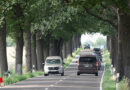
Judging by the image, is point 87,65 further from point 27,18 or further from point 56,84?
point 56,84

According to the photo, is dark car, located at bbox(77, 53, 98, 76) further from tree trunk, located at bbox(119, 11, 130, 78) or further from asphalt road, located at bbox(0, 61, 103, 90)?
tree trunk, located at bbox(119, 11, 130, 78)

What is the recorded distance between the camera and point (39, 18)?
5081cm

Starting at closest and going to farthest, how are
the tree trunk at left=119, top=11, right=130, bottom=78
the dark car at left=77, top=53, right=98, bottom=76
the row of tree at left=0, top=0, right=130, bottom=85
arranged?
the tree trunk at left=119, top=11, right=130, bottom=78 < the row of tree at left=0, top=0, right=130, bottom=85 < the dark car at left=77, top=53, right=98, bottom=76

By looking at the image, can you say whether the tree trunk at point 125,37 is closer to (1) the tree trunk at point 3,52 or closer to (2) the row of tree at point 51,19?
(2) the row of tree at point 51,19

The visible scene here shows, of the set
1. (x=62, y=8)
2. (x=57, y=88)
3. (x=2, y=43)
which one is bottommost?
(x=57, y=88)

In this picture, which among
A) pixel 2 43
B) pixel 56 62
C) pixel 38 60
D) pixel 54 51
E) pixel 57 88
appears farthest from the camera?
pixel 54 51

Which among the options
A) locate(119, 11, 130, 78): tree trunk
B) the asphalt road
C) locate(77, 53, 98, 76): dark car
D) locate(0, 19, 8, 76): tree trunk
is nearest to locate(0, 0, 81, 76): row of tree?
locate(0, 19, 8, 76): tree trunk

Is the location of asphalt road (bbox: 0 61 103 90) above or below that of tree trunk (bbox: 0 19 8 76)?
below

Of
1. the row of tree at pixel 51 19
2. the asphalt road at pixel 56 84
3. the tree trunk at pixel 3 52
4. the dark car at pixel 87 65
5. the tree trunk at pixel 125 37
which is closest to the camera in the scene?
the asphalt road at pixel 56 84

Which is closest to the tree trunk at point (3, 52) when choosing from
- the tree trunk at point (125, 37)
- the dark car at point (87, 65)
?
the dark car at point (87, 65)

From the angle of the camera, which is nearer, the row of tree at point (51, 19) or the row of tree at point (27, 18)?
the row of tree at point (51, 19)

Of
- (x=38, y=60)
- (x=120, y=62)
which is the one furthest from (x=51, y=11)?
(x=38, y=60)

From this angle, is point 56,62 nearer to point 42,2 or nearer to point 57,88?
point 42,2

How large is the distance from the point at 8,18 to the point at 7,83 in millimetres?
13594
